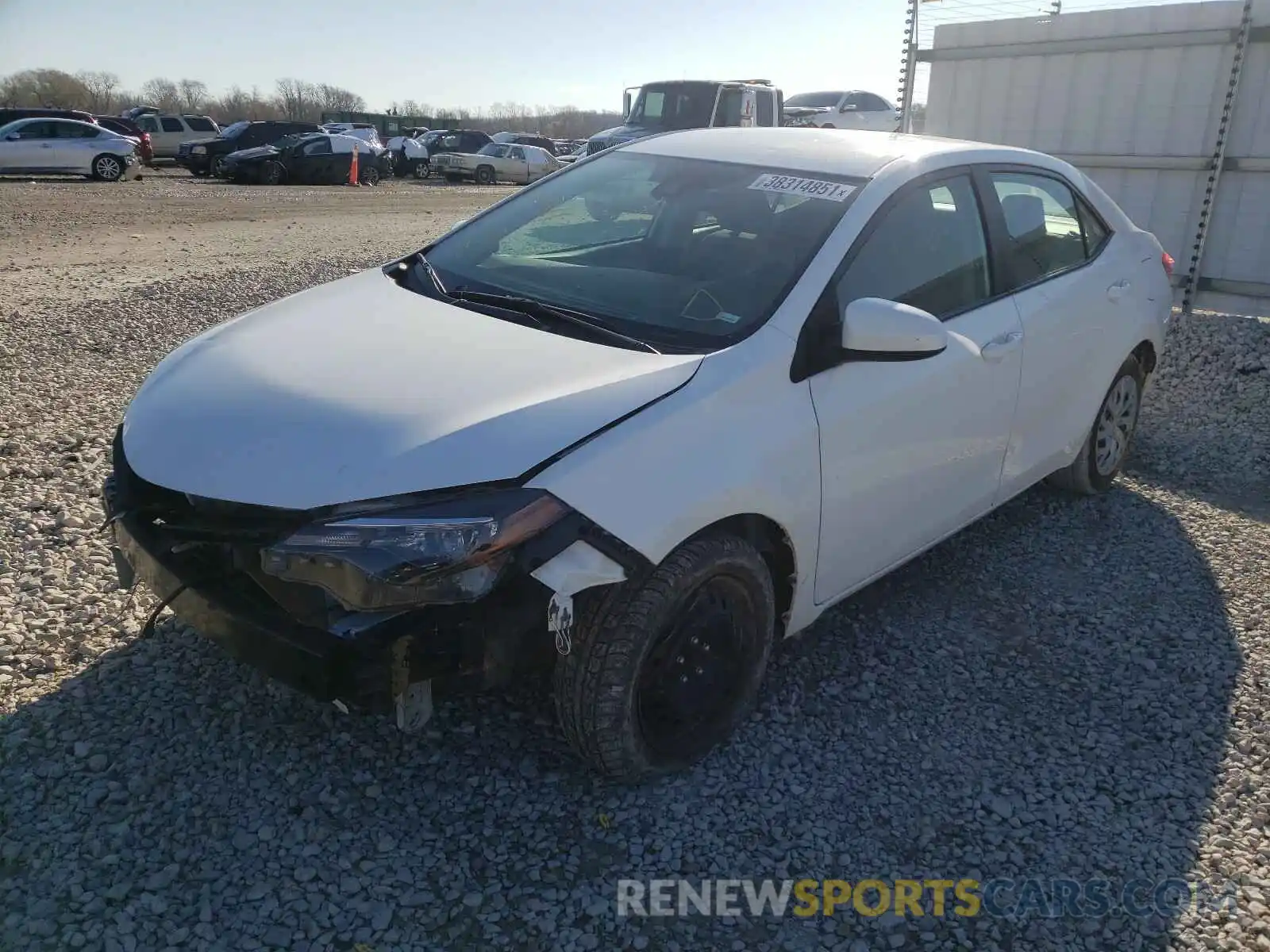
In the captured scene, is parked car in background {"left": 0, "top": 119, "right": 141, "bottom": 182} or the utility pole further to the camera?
parked car in background {"left": 0, "top": 119, "right": 141, "bottom": 182}

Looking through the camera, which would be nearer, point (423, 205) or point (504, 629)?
point (504, 629)

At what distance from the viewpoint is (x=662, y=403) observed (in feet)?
8.55

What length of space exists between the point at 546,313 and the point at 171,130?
3311 cm

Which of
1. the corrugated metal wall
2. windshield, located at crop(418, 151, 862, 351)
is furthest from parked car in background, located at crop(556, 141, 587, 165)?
windshield, located at crop(418, 151, 862, 351)

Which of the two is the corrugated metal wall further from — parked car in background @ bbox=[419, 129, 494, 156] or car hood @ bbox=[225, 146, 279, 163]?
parked car in background @ bbox=[419, 129, 494, 156]

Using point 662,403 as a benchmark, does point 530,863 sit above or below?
below

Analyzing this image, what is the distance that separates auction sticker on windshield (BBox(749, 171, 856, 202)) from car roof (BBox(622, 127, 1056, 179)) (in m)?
0.07

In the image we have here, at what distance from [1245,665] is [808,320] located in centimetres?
224

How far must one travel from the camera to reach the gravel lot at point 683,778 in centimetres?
242

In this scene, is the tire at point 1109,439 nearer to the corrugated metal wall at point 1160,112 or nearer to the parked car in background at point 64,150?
the corrugated metal wall at point 1160,112

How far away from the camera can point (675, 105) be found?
58.0 ft

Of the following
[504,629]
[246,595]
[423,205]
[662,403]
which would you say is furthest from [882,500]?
[423,205]

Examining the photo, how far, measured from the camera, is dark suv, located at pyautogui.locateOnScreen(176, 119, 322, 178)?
25422mm

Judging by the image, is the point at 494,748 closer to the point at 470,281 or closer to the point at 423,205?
the point at 470,281
